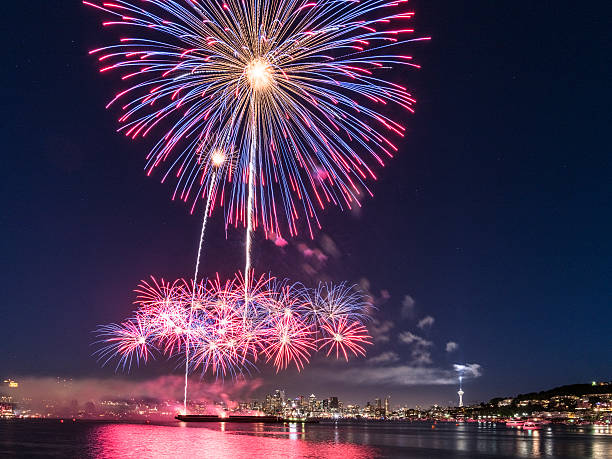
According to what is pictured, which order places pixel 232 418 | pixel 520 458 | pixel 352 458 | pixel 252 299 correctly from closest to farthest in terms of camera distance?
1. pixel 252 299
2. pixel 352 458
3. pixel 520 458
4. pixel 232 418

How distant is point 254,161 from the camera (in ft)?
92.2

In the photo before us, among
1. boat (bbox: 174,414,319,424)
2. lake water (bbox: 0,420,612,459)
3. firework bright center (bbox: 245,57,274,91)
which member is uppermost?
firework bright center (bbox: 245,57,274,91)

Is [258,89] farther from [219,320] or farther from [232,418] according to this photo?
[232,418]

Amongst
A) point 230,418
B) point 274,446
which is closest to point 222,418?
point 230,418

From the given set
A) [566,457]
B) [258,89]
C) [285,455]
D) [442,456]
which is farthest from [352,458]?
[258,89]

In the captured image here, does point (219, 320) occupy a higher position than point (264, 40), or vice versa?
point (264, 40)

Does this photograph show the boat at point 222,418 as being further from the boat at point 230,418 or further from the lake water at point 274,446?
the lake water at point 274,446

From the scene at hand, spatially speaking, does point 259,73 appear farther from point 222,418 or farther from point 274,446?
point 222,418

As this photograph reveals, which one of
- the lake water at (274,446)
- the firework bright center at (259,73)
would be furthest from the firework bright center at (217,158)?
the lake water at (274,446)

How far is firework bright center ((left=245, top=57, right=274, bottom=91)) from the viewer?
2370 cm

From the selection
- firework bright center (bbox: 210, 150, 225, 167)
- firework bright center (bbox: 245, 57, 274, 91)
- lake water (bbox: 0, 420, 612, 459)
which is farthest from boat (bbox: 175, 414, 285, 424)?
firework bright center (bbox: 245, 57, 274, 91)

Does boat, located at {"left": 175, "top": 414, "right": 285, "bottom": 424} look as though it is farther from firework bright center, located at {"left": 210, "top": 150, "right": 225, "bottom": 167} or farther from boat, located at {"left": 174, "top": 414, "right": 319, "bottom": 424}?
firework bright center, located at {"left": 210, "top": 150, "right": 225, "bottom": 167}

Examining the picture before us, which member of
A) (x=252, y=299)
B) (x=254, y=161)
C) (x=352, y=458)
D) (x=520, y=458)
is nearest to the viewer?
(x=254, y=161)

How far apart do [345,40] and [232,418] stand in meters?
161
